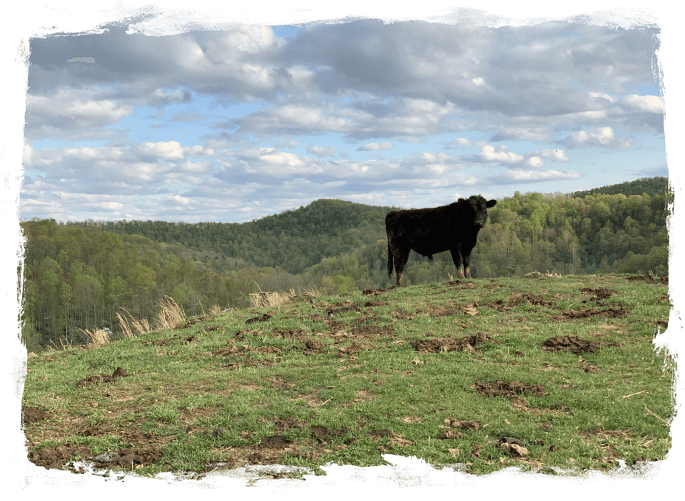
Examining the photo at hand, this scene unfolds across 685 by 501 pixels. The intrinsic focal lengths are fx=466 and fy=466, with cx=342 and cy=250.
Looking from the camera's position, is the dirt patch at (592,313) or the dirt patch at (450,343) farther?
the dirt patch at (592,313)

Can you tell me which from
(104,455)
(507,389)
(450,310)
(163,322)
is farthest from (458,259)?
(104,455)

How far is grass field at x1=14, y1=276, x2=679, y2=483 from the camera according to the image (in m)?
4.93

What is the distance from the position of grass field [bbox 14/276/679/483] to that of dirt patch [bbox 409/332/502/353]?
0.06 metres

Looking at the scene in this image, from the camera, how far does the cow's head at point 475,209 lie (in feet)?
58.5

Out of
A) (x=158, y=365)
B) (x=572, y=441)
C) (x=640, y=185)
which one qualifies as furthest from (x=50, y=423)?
(x=640, y=185)

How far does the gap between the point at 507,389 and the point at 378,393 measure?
1926 mm

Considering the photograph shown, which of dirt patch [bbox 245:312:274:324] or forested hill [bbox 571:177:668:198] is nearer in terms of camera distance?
dirt patch [bbox 245:312:274:324]

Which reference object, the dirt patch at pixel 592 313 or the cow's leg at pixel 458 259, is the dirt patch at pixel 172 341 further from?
the cow's leg at pixel 458 259

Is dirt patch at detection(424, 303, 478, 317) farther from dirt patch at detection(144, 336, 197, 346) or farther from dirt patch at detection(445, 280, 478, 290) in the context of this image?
dirt patch at detection(144, 336, 197, 346)

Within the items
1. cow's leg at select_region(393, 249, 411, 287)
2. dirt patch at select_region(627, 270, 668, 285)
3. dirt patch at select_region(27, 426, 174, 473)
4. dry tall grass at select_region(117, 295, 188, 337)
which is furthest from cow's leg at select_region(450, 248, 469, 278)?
dirt patch at select_region(27, 426, 174, 473)

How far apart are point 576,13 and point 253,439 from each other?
5157 mm

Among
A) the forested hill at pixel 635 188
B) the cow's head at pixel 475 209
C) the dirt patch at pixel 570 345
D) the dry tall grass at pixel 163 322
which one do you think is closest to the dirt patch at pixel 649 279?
the cow's head at pixel 475 209

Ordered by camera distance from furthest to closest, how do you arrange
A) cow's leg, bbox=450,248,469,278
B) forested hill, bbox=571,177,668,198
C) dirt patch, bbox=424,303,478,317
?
1. forested hill, bbox=571,177,668,198
2. cow's leg, bbox=450,248,469,278
3. dirt patch, bbox=424,303,478,317

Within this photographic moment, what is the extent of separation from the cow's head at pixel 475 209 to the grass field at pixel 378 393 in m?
5.41
